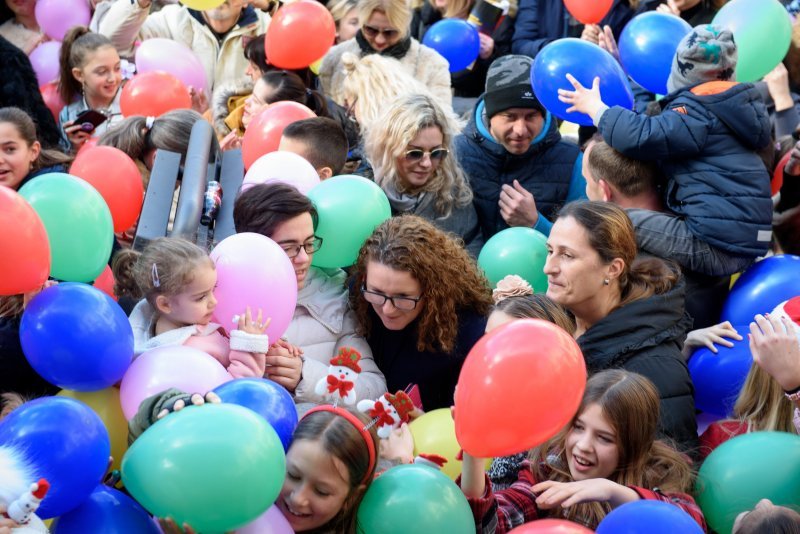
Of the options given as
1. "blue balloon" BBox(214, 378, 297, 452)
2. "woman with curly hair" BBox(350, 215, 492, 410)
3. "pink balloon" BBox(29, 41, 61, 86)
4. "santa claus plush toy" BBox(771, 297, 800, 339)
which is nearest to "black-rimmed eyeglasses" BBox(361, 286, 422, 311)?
"woman with curly hair" BBox(350, 215, 492, 410)

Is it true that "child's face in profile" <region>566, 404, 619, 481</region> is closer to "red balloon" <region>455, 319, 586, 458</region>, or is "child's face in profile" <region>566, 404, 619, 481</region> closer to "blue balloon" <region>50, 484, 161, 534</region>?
"red balloon" <region>455, 319, 586, 458</region>

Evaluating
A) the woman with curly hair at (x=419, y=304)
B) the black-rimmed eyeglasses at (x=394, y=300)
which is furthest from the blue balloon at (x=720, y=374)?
the black-rimmed eyeglasses at (x=394, y=300)

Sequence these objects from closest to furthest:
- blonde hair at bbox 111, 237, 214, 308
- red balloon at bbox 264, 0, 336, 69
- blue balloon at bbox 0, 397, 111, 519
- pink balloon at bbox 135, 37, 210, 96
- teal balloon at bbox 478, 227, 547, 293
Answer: blue balloon at bbox 0, 397, 111, 519 → blonde hair at bbox 111, 237, 214, 308 → teal balloon at bbox 478, 227, 547, 293 → red balloon at bbox 264, 0, 336, 69 → pink balloon at bbox 135, 37, 210, 96

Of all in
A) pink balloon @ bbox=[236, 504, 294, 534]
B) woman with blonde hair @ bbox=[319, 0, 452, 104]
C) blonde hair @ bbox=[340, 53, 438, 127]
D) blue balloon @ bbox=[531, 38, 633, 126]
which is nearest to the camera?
pink balloon @ bbox=[236, 504, 294, 534]

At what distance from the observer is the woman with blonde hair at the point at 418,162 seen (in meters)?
3.95

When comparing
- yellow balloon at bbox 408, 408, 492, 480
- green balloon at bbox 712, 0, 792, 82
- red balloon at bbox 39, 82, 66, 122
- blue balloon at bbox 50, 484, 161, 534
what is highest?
green balloon at bbox 712, 0, 792, 82

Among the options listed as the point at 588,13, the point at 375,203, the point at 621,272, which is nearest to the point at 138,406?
the point at 375,203

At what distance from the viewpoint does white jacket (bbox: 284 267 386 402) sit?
3.18 meters

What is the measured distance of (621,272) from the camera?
10.3 feet

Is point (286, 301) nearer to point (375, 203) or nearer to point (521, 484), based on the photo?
point (375, 203)

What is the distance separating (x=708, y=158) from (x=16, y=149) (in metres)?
2.74

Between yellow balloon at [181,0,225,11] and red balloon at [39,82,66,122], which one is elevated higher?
yellow balloon at [181,0,225,11]

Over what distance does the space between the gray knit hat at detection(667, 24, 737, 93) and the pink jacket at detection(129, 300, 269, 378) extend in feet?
6.63

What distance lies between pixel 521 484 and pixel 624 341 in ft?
2.28
